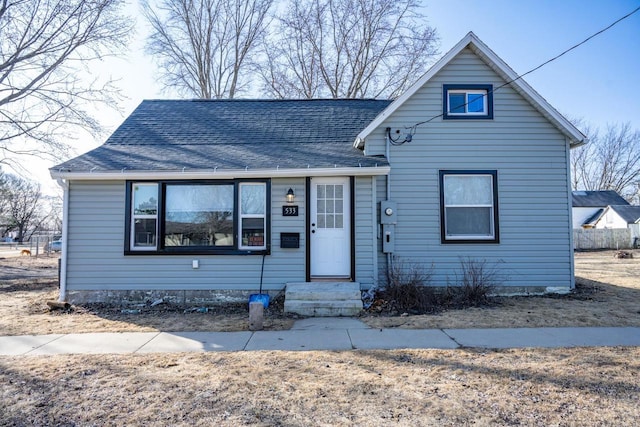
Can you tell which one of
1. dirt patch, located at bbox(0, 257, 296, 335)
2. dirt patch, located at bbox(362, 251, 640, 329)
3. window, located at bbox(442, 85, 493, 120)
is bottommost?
dirt patch, located at bbox(0, 257, 296, 335)

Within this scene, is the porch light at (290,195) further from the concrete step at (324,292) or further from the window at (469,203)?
the window at (469,203)

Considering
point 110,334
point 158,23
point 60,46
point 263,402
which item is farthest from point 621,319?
point 158,23

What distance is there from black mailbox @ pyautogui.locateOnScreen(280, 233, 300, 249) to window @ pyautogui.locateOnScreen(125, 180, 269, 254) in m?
0.36

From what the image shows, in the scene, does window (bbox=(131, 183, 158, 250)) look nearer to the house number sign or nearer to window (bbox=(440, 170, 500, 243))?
the house number sign

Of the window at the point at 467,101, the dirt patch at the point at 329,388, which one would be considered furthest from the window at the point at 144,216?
the window at the point at 467,101

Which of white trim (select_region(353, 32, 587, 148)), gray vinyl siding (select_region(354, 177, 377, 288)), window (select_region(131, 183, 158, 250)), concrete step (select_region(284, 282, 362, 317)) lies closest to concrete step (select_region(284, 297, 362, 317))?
concrete step (select_region(284, 282, 362, 317))

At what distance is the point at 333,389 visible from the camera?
3.60m

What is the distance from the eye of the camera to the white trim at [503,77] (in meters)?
8.25

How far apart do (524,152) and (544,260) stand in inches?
94.7

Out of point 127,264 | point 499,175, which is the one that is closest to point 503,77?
point 499,175

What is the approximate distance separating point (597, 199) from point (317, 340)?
1789 inches

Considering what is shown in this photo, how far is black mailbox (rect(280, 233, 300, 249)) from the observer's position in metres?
7.87

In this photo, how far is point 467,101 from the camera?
866 cm

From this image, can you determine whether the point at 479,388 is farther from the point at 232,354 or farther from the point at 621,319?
the point at 621,319
